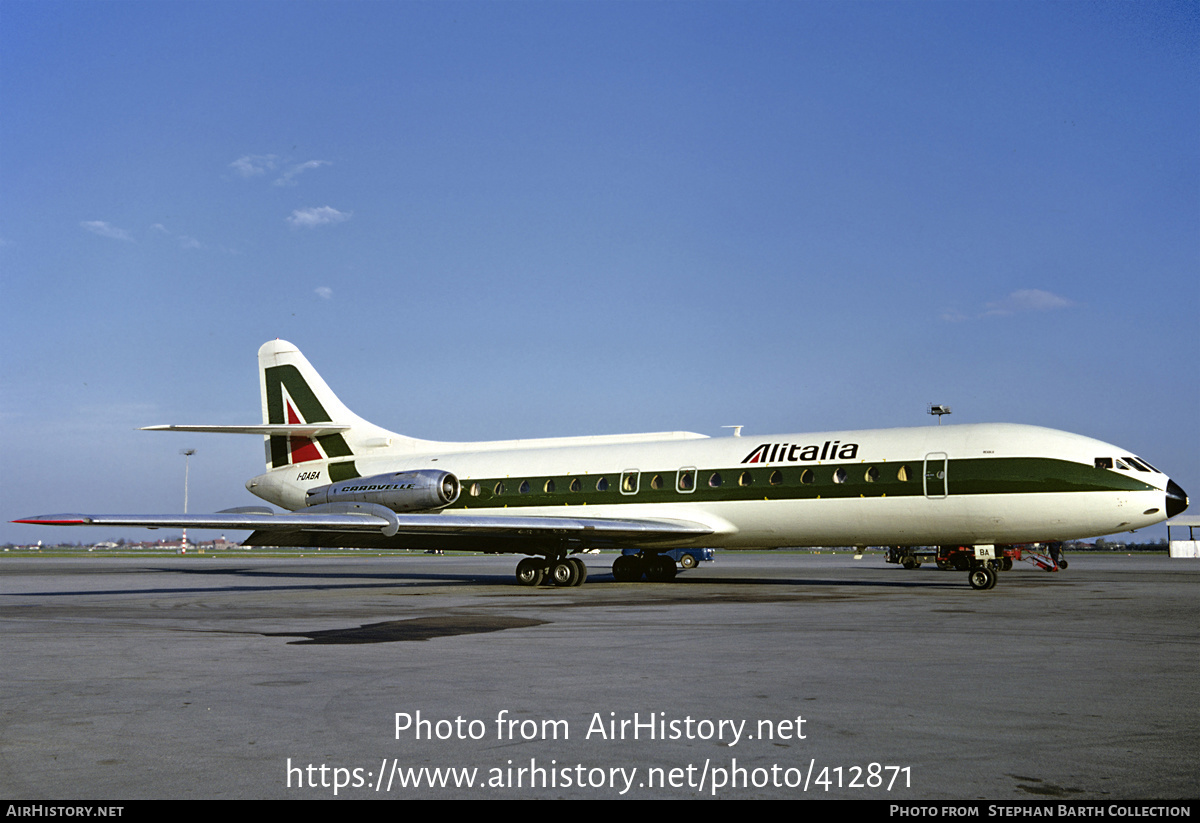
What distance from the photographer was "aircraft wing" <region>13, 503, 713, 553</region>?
22684 mm

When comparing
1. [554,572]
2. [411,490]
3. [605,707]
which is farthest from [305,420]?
[605,707]

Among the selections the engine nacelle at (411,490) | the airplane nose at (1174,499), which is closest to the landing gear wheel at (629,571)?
the engine nacelle at (411,490)

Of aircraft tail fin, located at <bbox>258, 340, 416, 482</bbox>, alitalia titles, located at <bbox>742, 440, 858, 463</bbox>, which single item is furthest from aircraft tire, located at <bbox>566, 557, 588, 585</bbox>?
aircraft tail fin, located at <bbox>258, 340, 416, 482</bbox>

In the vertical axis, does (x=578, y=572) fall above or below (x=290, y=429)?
below

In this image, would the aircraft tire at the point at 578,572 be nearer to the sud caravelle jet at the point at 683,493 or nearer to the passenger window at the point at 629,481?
the sud caravelle jet at the point at 683,493

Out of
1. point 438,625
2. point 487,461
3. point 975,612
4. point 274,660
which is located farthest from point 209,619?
point 487,461

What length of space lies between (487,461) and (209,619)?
16618mm

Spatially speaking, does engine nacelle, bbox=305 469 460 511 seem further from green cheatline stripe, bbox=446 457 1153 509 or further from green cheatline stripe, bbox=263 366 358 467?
green cheatline stripe, bbox=263 366 358 467

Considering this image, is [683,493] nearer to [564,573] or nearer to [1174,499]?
[564,573]

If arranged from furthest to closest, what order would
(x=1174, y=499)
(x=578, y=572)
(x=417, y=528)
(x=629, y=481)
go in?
(x=629, y=481) < (x=578, y=572) < (x=417, y=528) < (x=1174, y=499)

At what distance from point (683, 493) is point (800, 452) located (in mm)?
3501

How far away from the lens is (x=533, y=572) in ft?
92.5

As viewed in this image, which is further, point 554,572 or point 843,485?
point 554,572

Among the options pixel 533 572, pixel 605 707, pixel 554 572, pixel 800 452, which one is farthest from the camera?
pixel 533 572
